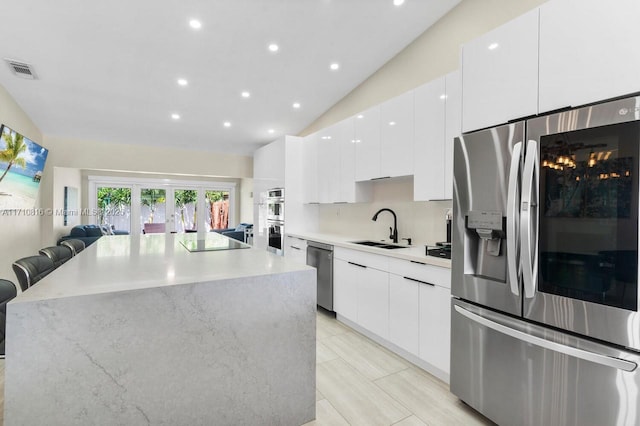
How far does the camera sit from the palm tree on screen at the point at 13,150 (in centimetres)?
358

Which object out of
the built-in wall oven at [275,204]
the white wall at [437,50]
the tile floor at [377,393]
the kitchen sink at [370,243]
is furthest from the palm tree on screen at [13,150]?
the white wall at [437,50]

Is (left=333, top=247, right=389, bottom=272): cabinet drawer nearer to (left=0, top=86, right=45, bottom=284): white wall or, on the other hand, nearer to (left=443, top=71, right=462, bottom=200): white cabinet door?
(left=443, top=71, right=462, bottom=200): white cabinet door

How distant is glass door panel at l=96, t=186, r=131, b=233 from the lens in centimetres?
812

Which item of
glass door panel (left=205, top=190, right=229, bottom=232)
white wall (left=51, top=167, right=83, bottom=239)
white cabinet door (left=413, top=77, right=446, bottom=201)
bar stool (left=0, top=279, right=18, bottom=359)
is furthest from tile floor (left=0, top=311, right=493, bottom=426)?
glass door panel (left=205, top=190, right=229, bottom=232)

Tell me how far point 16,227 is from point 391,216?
496 centimetres

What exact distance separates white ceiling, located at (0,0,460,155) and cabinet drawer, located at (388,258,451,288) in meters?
2.42

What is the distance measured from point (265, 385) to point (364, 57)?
11.6ft

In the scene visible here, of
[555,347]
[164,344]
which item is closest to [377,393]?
[555,347]

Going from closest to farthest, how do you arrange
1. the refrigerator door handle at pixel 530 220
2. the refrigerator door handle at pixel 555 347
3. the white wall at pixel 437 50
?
the refrigerator door handle at pixel 555 347
the refrigerator door handle at pixel 530 220
the white wall at pixel 437 50

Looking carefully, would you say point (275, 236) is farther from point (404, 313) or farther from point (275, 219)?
point (404, 313)

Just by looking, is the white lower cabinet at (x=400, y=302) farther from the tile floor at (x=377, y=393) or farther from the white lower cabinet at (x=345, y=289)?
the tile floor at (x=377, y=393)

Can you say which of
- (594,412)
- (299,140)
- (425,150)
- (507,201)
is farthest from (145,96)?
(594,412)

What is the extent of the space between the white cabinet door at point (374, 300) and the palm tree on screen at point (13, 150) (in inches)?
168

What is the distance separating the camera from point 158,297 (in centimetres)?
133
